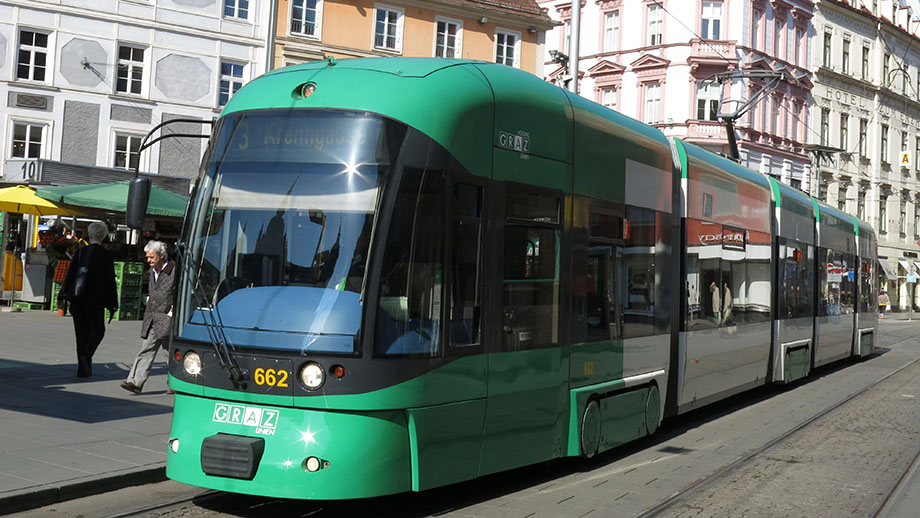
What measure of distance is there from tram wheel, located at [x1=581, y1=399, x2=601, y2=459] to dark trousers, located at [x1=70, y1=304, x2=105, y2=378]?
625 centimetres

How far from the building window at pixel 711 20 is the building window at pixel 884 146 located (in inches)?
718

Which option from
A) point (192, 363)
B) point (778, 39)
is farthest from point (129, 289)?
point (778, 39)

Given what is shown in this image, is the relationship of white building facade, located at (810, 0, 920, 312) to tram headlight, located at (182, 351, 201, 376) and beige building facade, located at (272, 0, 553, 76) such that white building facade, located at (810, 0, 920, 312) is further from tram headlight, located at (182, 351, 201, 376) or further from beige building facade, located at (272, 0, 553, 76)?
tram headlight, located at (182, 351, 201, 376)

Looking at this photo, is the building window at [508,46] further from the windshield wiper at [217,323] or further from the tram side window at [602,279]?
the windshield wiper at [217,323]

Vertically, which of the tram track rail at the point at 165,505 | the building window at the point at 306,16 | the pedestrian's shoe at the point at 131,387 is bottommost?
the tram track rail at the point at 165,505

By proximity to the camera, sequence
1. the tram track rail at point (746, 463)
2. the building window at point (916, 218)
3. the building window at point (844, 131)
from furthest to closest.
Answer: the building window at point (916, 218), the building window at point (844, 131), the tram track rail at point (746, 463)

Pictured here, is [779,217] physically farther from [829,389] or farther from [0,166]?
[0,166]

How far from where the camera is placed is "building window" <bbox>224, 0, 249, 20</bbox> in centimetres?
3384

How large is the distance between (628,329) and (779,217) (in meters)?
6.94

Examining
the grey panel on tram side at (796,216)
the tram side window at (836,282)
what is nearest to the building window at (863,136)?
the tram side window at (836,282)

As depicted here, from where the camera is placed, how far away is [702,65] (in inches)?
1841

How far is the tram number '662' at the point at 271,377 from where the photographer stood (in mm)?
6320

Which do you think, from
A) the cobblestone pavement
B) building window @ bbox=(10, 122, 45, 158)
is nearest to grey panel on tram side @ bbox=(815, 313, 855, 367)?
the cobblestone pavement

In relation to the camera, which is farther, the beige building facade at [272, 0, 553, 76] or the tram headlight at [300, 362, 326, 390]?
the beige building facade at [272, 0, 553, 76]
